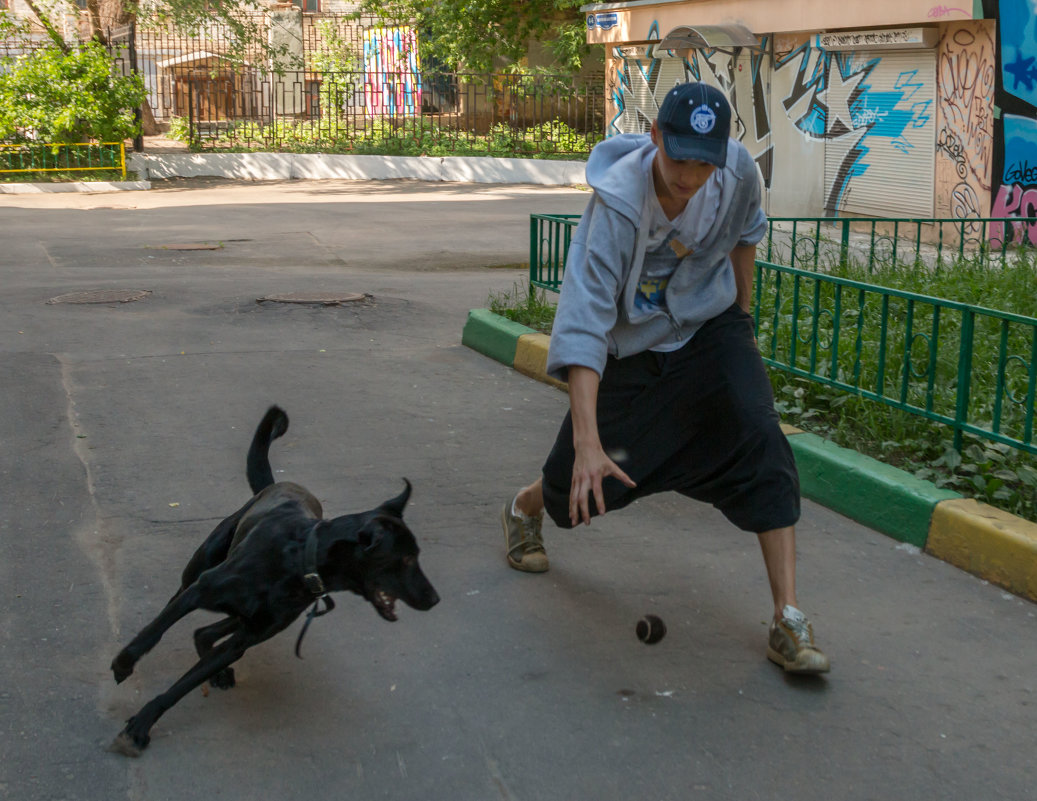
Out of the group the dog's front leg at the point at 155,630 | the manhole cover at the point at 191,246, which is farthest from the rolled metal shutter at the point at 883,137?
the dog's front leg at the point at 155,630

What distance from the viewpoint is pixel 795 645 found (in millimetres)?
3420

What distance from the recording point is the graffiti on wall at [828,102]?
15727 mm

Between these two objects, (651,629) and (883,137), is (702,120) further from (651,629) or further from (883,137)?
(883,137)

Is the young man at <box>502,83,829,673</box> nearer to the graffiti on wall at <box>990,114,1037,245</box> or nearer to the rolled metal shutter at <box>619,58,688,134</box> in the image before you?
the graffiti on wall at <box>990,114,1037,245</box>

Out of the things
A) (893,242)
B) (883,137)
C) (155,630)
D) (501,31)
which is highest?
(501,31)

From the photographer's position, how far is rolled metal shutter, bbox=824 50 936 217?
15367 millimetres

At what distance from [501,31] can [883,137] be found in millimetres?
13710

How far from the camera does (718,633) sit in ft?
12.3

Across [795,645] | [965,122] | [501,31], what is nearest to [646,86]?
[501,31]

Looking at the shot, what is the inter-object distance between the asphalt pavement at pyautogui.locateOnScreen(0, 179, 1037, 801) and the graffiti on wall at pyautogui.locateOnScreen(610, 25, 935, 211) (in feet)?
34.4

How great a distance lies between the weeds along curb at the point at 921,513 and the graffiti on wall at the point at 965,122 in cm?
982

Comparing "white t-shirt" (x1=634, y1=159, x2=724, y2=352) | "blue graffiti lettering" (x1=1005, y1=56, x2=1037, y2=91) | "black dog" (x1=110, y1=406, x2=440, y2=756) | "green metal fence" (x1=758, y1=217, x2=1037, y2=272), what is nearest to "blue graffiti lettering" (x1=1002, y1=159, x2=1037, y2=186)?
"green metal fence" (x1=758, y1=217, x2=1037, y2=272)

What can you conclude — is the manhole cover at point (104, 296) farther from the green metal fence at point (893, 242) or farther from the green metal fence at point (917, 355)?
the green metal fence at point (917, 355)

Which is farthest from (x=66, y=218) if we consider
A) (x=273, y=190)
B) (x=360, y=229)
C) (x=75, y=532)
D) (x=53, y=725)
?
(x=53, y=725)
